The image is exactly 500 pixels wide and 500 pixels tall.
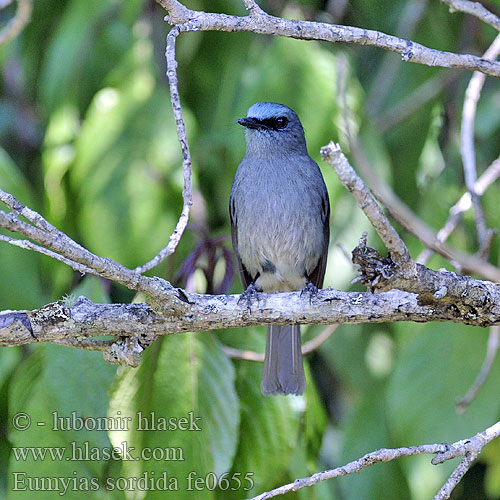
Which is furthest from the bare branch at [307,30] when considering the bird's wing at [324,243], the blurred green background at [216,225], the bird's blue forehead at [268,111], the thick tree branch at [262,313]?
the bird's wing at [324,243]

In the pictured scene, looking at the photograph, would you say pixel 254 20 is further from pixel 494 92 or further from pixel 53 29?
pixel 53 29

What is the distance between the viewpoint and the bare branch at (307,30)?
2.50m

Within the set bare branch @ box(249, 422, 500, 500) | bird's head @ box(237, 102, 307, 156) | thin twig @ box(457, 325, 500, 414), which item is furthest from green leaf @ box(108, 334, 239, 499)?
bird's head @ box(237, 102, 307, 156)

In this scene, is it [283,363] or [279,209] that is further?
[279,209]

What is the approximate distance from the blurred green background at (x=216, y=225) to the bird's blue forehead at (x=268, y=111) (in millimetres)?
70

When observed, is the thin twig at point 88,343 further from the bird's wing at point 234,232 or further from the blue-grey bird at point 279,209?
the bird's wing at point 234,232

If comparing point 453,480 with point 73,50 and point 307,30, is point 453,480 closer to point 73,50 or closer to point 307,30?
point 307,30

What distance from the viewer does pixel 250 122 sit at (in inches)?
172

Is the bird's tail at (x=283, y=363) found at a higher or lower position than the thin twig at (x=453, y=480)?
higher

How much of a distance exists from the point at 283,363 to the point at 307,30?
2248 millimetres

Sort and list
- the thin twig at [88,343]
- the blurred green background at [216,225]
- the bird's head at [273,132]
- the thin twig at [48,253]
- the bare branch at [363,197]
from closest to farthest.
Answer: the bare branch at [363,197] → the thin twig at [48,253] → the thin twig at [88,343] → the blurred green background at [216,225] → the bird's head at [273,132]

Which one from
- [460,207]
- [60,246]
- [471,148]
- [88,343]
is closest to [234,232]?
[460,207]

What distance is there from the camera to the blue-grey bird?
14.6 feet

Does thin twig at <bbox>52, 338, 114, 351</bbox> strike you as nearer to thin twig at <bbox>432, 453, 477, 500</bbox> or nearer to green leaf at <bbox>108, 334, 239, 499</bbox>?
green leaf at <bbox>108, 334, 239, 499</bbox>
